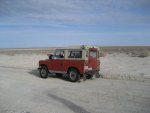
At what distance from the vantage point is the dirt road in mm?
9797

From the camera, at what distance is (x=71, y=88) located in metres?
14.3

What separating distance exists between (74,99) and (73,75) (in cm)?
552

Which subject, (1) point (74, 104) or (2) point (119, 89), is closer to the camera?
(1) point (74, 104)

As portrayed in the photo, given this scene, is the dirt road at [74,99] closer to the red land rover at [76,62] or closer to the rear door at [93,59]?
the red land rover at [76,62]

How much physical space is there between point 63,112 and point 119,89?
5096 mm

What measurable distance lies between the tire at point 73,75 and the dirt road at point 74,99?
6.10 feet

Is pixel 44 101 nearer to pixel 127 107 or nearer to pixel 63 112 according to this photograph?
pixel 63 112

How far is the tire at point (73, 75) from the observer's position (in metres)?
16.7

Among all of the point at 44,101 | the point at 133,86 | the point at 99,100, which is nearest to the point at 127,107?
the point at 99,100

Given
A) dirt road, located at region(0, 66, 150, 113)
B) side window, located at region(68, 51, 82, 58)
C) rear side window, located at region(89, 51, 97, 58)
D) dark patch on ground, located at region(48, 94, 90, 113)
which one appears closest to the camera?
dark patch on ground, located at region(48, 94, 90, 113)

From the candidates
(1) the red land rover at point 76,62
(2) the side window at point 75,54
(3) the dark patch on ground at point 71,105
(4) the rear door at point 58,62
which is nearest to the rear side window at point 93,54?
(1) the red land rover at point 76,62

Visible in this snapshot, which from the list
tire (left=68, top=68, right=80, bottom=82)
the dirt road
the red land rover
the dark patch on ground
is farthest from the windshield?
the dark patch on ground

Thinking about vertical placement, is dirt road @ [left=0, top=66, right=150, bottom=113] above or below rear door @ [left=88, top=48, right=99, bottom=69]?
below

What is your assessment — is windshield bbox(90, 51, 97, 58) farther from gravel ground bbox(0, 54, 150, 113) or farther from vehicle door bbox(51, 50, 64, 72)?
gravel ground bbox(0, 54, 150, 113)
